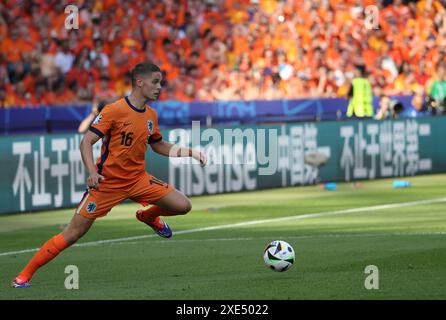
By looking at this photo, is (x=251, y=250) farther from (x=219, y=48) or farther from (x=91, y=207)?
(x=219, y=48)

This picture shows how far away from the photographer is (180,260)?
12945 millimetres

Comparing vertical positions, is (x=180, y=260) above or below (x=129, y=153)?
below

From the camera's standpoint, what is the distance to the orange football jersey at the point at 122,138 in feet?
36.1

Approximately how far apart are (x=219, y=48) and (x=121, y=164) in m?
18.1

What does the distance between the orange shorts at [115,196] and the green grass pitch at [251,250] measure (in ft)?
2.25

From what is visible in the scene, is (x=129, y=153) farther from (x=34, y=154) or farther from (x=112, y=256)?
(x=34, y=154)

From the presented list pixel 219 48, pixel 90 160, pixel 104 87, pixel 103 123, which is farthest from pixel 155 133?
pixel 219 48

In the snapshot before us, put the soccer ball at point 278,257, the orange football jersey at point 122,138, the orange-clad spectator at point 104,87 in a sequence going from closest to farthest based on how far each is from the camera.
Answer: the orange football jersey at point 122,138 < the soccer ball at point 278,257 < the orange-clad spectator at point 104,87

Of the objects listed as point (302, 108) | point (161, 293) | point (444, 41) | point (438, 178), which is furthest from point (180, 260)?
point (444, 41)

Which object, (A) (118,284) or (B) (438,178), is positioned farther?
(B) (438,178)

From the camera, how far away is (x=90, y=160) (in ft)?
34.9

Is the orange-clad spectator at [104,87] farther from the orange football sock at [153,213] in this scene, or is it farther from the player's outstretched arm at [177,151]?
the player's outstretched arm at [177,151]

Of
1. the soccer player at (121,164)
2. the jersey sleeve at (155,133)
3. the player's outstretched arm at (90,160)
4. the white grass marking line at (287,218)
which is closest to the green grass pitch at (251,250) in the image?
the white grass marking line at (287,218)
